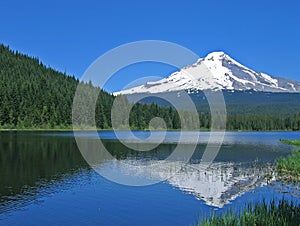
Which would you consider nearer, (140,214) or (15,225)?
(15,225)

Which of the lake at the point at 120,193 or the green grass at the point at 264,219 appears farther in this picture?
the lake at the point at 120,193

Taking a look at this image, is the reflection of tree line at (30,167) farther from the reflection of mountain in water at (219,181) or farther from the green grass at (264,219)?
the green grass at (264,219)

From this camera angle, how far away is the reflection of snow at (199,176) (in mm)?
30375

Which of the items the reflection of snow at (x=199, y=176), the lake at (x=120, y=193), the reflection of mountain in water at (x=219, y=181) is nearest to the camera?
the lake at (x=120, y=193)

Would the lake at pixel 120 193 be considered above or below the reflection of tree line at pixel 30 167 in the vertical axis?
below

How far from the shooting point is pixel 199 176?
125 ft

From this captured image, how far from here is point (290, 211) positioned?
1761cm

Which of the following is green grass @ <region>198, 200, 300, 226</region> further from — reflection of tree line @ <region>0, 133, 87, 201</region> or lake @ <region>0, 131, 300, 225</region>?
reflection of tree line @ <region>0, 133, 87, 201</region>

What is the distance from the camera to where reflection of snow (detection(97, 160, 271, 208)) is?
1196 inches

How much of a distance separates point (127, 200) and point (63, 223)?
7.09m

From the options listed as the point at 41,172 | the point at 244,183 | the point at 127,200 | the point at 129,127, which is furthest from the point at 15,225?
the point at 129,127

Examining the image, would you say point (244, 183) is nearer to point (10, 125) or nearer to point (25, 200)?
point (25, 200)

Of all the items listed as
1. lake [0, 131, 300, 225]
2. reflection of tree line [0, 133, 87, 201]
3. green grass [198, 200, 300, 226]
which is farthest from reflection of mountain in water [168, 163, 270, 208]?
reflection of tree line [0, 133, 87, 201]

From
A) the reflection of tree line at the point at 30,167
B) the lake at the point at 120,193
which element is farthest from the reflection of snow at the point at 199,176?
the reflection of tree line at the point at 30,167
